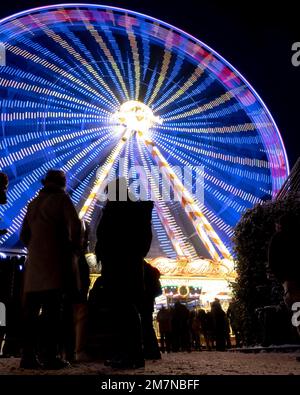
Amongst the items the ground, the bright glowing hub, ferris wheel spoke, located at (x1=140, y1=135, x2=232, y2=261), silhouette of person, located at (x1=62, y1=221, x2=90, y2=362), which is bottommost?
the ground

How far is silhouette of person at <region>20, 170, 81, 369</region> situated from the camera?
3.46 meters

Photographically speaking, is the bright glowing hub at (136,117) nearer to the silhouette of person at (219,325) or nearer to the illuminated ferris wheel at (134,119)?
the illuminated ferris wheel at (134,119)

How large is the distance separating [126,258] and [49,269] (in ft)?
1.81

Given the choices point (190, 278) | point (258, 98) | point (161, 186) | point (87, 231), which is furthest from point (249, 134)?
point (87, 231)

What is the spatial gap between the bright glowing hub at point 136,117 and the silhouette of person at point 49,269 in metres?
12.7

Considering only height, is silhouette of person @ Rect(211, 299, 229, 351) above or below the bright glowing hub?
below

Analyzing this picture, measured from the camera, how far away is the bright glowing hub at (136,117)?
52.9 feet

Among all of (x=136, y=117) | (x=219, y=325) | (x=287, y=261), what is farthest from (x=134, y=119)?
(x=287, y=261)

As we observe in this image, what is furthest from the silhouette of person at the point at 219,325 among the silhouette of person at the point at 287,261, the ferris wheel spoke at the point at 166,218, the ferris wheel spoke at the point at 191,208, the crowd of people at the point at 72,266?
the crowd of people at the point at 72,266

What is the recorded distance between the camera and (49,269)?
3.46 m

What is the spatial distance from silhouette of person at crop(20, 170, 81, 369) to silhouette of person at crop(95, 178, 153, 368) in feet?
0.83

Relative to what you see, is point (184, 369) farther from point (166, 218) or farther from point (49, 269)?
point (166, 218)

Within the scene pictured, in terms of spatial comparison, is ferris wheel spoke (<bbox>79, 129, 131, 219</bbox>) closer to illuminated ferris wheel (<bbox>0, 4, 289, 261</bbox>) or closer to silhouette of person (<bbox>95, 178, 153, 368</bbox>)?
illuminated ferris wheel (<bbox>0, 4, 289, 261</bbox>)

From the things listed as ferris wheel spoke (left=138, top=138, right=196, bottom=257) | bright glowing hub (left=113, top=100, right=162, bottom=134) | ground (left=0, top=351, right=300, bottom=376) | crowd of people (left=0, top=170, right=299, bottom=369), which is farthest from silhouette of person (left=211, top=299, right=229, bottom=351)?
crowd of people (left=0, top=170, right=299, bottom=369)
